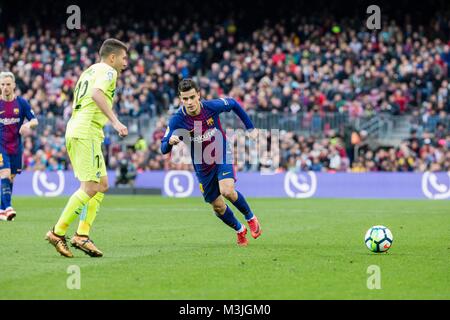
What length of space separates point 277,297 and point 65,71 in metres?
30.2

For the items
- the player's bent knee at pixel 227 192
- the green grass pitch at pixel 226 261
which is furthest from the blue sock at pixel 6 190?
the player's bent knee at pixel 227 192

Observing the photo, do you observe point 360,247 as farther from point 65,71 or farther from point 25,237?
point 65,71

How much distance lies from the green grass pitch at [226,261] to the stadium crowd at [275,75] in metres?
12.0

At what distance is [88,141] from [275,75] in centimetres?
2364

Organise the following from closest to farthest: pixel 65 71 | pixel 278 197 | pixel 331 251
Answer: pixel 331 251 → pixel 278 197 → pixel 65 71

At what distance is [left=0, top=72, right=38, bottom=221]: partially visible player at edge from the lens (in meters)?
16.8

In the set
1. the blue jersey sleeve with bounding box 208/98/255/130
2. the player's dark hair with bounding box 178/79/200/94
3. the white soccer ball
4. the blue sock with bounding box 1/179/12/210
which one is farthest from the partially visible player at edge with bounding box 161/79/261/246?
the blue sock with bounding box 1/179/12/210

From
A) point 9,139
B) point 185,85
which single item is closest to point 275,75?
point 9,139

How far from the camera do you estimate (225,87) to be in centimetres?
3422

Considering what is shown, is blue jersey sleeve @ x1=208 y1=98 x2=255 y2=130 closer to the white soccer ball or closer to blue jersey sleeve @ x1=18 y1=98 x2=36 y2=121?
the white soccer ball

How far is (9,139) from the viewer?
56.2 ft

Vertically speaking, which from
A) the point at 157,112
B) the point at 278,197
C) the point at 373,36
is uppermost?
the point at 373,36

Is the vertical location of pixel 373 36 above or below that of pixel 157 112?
above

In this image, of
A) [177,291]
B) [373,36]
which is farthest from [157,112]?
[177,291]
